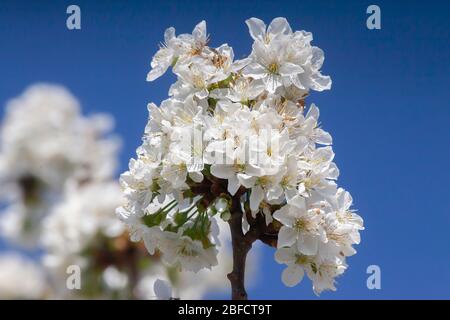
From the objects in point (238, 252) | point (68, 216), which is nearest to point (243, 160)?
point (238, 252)

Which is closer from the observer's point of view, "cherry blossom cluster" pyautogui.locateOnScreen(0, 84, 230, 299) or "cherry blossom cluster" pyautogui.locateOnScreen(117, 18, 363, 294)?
"cherry blossom cluster" pyautogui.locateOnScreen(117, 18, 363, 294)

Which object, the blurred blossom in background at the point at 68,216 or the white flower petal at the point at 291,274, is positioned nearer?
the white flower petal at the point at 291,274

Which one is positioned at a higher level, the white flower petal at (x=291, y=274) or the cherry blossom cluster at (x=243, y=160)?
the cherry blossom cluster at (x=243, y=160)

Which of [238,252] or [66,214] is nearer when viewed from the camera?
[238,252]

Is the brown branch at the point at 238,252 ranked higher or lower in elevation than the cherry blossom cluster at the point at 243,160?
lower

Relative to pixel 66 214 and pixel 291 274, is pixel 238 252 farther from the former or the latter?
pixel 66 214

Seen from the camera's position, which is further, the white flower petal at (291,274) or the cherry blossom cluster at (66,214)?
the cherry blossom cluster at (66,214)

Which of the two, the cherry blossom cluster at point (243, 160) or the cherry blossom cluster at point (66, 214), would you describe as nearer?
the cherry blossom cluster at point (243, 160)

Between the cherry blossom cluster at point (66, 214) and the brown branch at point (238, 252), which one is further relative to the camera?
the cherry blossom cluster at point (66, 214)
